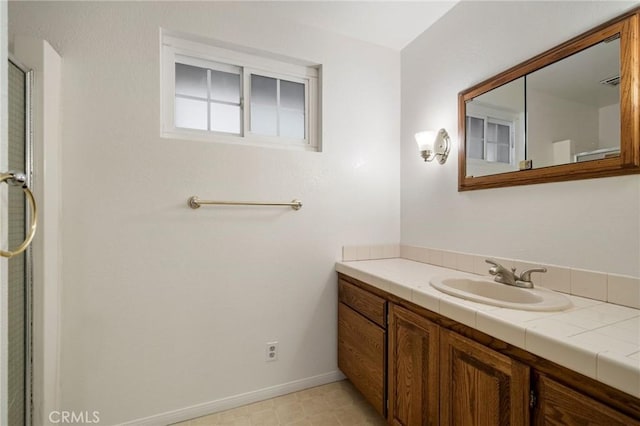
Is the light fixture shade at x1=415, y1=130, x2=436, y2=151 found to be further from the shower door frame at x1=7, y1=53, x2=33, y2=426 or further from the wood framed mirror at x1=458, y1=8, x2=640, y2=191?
the shower door frame at x1=7, y1=53, x2=33, y2=426

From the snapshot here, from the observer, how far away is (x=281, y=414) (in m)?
1.62

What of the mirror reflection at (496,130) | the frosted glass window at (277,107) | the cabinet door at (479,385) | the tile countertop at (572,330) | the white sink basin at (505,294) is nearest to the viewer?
the tile countertop at (572,330)

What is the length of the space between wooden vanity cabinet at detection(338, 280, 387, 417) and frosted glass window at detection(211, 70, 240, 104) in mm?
1416

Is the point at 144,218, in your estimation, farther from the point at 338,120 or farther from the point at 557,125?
the point at 557,125

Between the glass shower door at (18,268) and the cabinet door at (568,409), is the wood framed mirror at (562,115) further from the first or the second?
the glass shower door at (18,268)

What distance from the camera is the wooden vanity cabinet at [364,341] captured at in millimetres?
1472

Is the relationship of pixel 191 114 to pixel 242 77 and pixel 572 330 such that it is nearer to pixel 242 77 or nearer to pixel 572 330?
pixel 242 77

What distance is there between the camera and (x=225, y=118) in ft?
5.89

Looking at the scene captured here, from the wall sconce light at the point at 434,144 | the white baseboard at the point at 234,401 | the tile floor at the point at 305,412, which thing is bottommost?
the tile floor at the point at 305,412

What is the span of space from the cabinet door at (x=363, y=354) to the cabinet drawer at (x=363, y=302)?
1.4 inches

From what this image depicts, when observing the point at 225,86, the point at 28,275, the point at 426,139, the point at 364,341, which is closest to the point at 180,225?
the point at 28,275

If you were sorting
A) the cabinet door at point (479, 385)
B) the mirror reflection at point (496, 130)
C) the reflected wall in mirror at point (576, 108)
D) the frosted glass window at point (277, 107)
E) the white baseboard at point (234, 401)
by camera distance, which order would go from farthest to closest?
the frosted glass window at point (277, 107)
the white baseboard at point (234, 401)
the mirror reflection at point (496, 130)
the reflected wall in mirror at point (576, 108)
the cabinet door at point (479, 385)

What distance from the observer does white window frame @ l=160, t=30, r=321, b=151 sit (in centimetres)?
164

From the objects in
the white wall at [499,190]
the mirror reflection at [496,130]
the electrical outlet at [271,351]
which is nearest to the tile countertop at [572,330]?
the white wall at [499,190]
